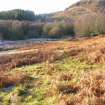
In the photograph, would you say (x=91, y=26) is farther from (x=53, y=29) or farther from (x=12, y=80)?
(x=12, y=80)

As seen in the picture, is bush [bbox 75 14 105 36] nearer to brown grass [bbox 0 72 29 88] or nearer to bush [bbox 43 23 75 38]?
bush [bbox 43 23 75 38]

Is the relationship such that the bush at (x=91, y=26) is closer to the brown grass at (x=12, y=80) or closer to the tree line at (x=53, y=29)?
the tree line at (x=53, y=29)

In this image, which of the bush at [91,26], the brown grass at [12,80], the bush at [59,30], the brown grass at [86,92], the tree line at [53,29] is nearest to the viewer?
the brown grass at [86,92]

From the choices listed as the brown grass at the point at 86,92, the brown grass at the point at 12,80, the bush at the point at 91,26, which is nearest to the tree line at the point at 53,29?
the bush at the point at 91,26

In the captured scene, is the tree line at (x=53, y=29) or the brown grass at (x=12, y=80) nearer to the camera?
the brown grass at (x=12, y=80)

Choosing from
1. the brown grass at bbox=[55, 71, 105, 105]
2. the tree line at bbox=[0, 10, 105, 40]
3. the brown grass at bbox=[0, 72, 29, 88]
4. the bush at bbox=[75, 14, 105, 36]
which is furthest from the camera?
the tree line at bbox=[0, 10, 105, 40]

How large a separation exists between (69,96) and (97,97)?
46.2 inches

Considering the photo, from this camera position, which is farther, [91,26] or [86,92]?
[91,26]

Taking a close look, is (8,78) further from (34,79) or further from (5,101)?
(5,101)

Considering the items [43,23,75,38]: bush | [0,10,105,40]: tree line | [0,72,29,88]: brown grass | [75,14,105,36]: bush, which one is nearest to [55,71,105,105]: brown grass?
[0,72,29,88]: brown grass

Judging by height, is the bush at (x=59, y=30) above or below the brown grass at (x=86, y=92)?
below

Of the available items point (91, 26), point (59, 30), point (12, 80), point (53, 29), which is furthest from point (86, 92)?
point (59, 30)

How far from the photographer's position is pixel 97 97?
11844 mm

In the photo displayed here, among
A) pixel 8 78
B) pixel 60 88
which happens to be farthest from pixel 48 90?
pixel 8 78
